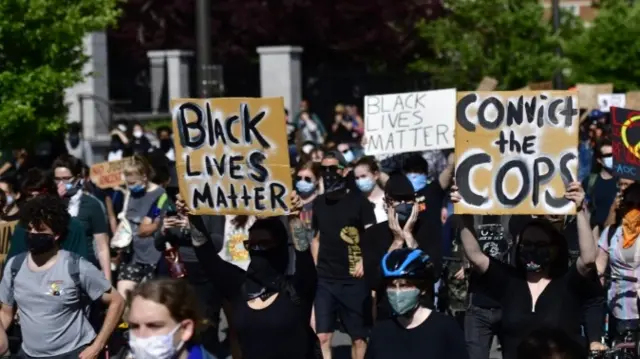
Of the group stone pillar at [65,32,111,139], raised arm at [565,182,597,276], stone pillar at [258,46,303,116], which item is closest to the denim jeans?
raised arm at [565,182,597,276]

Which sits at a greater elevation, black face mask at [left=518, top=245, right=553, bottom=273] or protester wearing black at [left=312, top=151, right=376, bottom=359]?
black face mask at [left=518, top=245, right=553, bottom=273]

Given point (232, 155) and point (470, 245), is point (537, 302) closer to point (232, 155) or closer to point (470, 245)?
point (470, 245)

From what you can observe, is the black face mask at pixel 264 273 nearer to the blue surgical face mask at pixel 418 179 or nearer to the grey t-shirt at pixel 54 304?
the grey t-shirt at pixel 54 304

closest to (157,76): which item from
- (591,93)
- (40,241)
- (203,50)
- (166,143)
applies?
(166,143)

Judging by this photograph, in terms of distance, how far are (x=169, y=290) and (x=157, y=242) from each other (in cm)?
537

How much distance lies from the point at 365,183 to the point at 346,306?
179 centimetres

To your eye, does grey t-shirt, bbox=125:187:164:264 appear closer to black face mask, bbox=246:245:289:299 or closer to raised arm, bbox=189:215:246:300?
raised arm, bbox=189:215:246:300

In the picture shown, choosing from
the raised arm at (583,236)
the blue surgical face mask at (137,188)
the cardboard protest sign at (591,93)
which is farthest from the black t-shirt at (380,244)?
the cardboard protest sign at (591,93)

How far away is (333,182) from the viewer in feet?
39.5

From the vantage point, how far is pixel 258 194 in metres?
9.00

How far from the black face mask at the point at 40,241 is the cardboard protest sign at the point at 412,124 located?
5940 mm

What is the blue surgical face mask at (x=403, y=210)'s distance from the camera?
1005 cm

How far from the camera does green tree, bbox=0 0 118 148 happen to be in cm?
1588

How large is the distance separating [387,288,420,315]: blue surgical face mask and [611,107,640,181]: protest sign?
3.89 m
